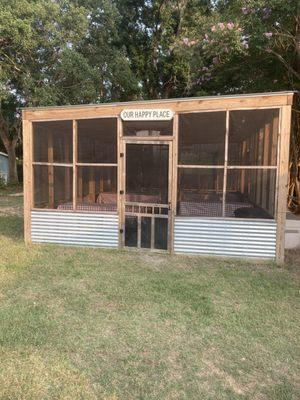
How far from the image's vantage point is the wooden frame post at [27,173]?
690 centimetres

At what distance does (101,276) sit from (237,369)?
8.84ft

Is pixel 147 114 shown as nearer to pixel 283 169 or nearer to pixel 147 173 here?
pixel 147 173

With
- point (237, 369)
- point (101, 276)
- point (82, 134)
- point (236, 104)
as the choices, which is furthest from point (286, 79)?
point (237, 369)

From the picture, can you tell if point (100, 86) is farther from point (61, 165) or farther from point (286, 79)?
point (61, 165)

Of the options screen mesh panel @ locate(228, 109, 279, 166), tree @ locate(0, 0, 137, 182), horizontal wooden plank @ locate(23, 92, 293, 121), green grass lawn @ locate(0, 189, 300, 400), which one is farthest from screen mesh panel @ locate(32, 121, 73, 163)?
tree @ locate(0, 0, 137, 182)

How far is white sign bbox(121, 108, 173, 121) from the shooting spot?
20.2ft

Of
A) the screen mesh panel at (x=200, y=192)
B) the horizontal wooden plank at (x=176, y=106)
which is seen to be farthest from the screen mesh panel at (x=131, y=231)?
the horizontal wooden plank at (x=176, y=106)

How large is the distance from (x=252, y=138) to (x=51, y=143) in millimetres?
3809

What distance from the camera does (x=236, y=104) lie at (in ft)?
19.3

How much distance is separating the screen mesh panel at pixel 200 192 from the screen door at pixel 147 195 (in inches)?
10.3

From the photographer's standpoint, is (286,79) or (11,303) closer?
(11,303)

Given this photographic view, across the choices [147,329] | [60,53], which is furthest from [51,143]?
[60,53]

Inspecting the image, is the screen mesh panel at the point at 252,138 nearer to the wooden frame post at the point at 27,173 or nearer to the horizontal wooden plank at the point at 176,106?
the horizontal wooden plank at the point at 176,106

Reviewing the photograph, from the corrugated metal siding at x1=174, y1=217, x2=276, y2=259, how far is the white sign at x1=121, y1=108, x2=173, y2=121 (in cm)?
182
